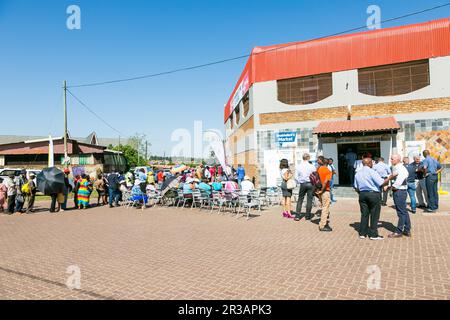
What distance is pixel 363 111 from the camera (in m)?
15.8

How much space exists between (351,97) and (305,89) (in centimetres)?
235

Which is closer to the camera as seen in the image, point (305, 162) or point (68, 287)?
point (68, 287)

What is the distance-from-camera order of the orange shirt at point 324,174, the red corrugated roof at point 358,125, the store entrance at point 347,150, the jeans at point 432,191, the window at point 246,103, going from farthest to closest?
the window at point 246,103, the store entrance at point 347,150, the red corrugated roof at point 358,125, the jeans at point 432,191, the orange shirt at point 324,174

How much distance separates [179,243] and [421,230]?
222 inches

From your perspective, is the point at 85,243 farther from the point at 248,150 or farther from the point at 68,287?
the point at 248,150

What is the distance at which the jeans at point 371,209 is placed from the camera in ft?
21.9

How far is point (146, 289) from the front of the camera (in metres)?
4.36

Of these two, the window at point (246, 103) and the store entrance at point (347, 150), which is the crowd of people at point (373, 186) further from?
the window at point (246, 103)

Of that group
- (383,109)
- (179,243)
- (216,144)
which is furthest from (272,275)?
(383,109)

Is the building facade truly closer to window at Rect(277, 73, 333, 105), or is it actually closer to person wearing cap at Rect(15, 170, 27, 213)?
person wearing cap at Rect(15, 170, 27, 213)

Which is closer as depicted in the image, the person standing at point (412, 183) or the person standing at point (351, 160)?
the person standing at point (412, 183)

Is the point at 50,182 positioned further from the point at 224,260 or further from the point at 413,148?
the point at 413,148

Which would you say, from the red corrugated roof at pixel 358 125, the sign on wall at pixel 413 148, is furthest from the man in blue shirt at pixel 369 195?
the sign on wall at pixel 413 148

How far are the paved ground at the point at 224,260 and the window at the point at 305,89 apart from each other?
9030 mm
